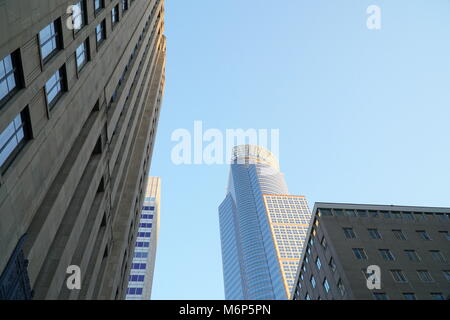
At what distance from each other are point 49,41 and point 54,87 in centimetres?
242

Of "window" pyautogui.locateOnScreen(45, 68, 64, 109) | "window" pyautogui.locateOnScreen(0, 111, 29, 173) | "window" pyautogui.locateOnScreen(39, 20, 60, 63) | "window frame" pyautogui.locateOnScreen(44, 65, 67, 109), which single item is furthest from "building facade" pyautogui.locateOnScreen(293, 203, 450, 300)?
"window" pyautogui.locateOnScreen(39, 20, 60, 63)

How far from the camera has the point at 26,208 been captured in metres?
15.9

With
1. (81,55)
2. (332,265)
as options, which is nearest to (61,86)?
(81,55)

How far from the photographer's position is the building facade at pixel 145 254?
101m

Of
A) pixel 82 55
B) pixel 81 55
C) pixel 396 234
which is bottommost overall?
pixel 81 55

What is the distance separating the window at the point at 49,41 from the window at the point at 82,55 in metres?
2.65

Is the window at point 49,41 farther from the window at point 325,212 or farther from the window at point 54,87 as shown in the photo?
the window at point 325,212

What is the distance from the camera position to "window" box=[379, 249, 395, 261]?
47206mm

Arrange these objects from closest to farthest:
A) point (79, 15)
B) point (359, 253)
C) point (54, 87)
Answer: point (54, 87), point (79, 15), point (359, 253)

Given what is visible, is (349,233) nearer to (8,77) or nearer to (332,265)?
(332,265)

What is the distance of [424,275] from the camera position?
45312 millimetres

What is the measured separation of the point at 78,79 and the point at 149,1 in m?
33.1
